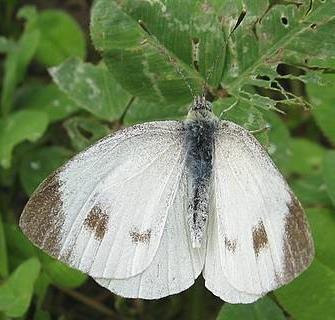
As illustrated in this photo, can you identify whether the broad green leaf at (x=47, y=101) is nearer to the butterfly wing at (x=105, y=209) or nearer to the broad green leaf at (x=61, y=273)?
the broad green leaf at (x=61, y=273)

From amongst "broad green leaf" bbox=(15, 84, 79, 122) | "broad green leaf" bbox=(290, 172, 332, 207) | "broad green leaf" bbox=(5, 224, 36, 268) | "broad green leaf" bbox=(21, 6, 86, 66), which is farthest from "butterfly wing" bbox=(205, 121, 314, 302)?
"broad green leaf" bbox=(21, 6, 86, 66)

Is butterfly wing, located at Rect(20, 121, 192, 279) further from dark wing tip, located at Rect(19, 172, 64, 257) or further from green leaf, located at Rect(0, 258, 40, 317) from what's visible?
green leaf, located at Rect(0, 258, 40, 317)

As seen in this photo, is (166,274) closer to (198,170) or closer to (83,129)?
(198,170)

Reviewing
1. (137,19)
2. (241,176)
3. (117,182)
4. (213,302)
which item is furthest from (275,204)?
(213,302)

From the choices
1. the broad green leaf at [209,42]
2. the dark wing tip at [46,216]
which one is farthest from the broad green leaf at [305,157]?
the dark wing tip at [46,216]

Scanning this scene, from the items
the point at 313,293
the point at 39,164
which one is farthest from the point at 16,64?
the point at 313,293

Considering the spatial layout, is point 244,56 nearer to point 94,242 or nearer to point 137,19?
point 137,19
